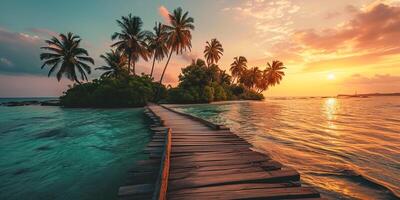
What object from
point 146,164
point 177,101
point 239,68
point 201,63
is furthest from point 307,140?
point 239,68

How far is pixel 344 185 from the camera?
160 inches

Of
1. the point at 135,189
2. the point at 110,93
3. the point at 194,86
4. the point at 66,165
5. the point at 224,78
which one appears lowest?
the point at 66,165

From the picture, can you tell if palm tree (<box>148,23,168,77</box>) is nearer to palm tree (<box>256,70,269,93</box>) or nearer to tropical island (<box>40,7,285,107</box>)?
tropical island (<box>40,7,285,107</box>)

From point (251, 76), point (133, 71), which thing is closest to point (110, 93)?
point (133, 71)

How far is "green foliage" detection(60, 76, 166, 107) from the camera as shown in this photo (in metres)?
29.5

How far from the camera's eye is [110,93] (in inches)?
1165

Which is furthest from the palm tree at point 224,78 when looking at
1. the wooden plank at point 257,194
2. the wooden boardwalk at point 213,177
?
the wooden plank at point 257,194

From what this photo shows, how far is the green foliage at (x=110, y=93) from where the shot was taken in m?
29.5

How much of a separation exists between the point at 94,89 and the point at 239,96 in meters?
36.2

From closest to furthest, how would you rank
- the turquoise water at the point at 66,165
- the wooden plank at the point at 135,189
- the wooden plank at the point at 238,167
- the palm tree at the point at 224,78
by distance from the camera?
the wooden plank at the point at 135,189, the wooden plank at the point at 238,167, the turquoise water at the point at 66,165, the palm tree at the point at 224,78

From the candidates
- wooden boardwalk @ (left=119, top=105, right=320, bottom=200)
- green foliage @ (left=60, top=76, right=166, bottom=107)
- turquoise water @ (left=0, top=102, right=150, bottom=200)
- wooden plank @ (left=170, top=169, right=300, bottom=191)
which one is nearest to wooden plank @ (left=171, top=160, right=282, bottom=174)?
wooden boardwalk @ (left=119, top=105, right=320, bottom=200)

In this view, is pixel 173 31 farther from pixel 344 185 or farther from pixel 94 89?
pixel 344 185

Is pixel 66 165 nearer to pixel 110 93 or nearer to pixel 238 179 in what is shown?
pixel 238 179

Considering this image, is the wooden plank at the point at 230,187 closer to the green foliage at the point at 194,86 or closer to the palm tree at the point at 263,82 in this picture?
the green foliage at the point at 194,86
